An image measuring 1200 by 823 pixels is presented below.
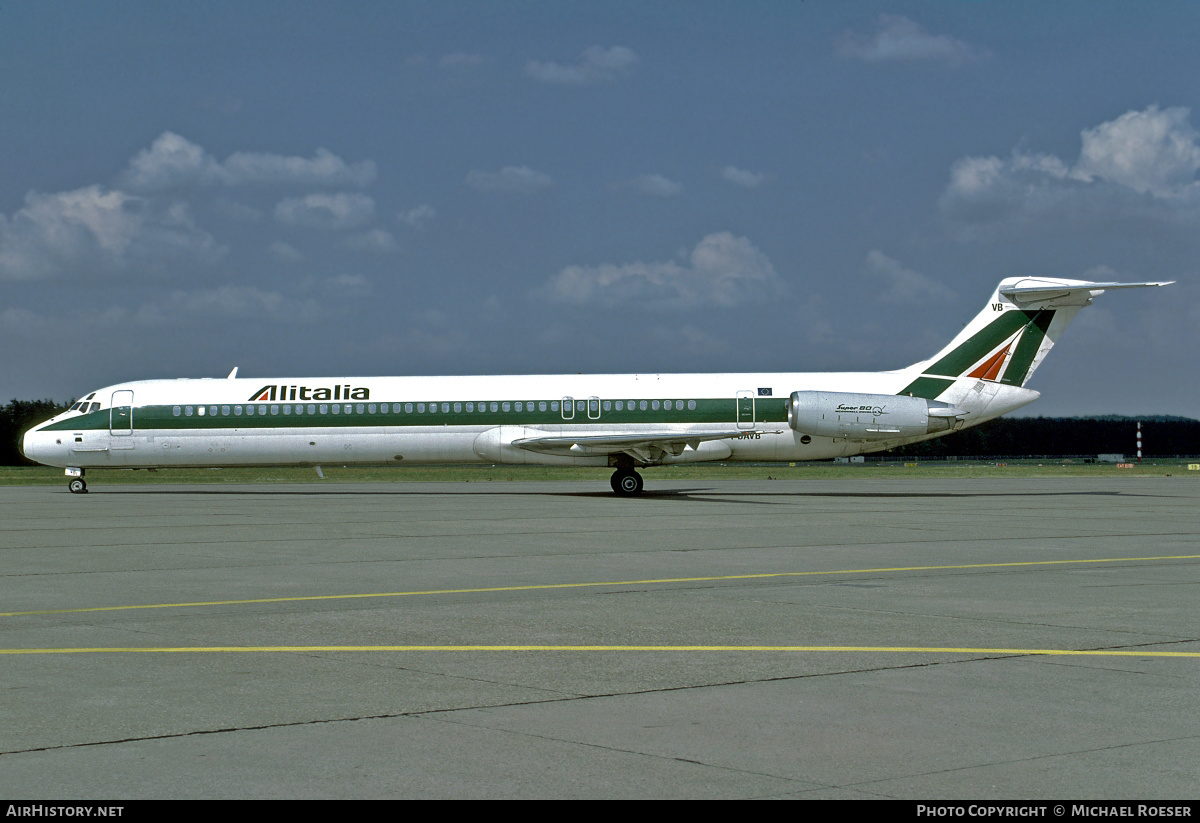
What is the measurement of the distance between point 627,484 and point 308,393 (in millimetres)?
9924

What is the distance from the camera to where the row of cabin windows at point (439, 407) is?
35281 mm

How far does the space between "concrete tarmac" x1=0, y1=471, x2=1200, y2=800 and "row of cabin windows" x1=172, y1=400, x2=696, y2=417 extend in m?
15.8

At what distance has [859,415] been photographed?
34000 millimetres

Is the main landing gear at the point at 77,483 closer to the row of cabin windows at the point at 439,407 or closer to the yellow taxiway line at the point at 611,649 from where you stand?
the row of cabin windows at the point at 439,407

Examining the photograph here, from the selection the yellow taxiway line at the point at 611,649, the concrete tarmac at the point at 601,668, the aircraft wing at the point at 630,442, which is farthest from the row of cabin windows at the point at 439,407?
the yellow taxiway line at the point at 611,649

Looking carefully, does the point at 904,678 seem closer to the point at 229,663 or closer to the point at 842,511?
the point at 229,663

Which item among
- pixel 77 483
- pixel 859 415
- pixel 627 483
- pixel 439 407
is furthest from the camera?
pixel 77 483

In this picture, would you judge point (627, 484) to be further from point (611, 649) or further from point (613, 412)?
point (611, 649)

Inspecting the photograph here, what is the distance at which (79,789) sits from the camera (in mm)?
5457

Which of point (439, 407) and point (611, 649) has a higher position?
point (439, 407)

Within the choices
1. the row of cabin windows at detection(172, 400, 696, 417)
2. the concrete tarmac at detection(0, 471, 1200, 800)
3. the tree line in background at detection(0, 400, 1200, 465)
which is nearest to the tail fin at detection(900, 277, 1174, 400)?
the row of cabin windows at detection(172, 400, 696, 417)

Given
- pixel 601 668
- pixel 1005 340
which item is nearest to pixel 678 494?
pixel 1005 340

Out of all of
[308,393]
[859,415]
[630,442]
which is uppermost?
[308,393]

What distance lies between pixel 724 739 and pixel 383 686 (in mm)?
2539
